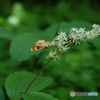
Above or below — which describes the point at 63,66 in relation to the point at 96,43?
above

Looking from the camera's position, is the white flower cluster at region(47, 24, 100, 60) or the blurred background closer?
the white flower cluster at region(47, 24, 100, 60)

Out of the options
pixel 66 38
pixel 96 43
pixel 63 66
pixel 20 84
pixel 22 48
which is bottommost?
pixel 20 84

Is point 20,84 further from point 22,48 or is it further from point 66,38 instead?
point 66,38

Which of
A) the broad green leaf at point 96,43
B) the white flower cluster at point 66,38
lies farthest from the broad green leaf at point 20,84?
the broad green leaf at point 96,43

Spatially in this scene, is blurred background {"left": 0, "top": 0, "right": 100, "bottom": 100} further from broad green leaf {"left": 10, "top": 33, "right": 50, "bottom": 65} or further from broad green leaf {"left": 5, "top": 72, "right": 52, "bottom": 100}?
broad green leaf {"left": 5, "top": 72, "right": 52, "bottom": 100}

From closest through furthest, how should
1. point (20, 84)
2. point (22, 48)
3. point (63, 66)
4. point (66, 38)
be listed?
point (66, 38)
point (20, 84)
point (22, 48)
point (63, 66)

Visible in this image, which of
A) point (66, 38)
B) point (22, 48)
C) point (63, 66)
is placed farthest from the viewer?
point (63, 66)

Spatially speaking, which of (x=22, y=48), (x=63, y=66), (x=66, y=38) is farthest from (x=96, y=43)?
(x=63, y=66)

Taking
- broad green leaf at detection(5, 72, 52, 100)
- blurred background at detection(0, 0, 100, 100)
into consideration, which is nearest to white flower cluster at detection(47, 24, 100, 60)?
broad green leaf at detection(5, 72, 52, 100)
